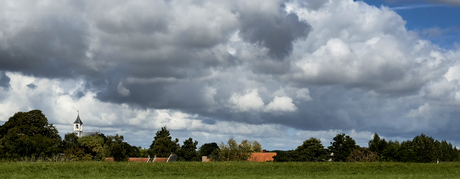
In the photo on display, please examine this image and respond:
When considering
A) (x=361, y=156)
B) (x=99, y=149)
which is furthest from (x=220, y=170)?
(x=361, y=156)

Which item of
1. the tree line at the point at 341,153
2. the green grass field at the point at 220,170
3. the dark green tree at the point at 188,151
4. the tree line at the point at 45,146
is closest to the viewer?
the green grass field at the point at 220,170

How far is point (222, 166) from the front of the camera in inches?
1666

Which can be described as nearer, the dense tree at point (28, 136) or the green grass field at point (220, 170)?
the green grass field at point (220, 170)

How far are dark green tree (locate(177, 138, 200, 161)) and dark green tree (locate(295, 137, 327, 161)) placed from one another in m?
28.0

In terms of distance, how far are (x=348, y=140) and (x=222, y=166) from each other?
Result: 51.5 metres

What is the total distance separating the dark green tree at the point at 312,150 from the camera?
270 ft

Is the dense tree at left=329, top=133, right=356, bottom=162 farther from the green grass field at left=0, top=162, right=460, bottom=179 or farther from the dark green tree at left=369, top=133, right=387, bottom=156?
the green grass field at left=0, top=162, right=460, bottom=179

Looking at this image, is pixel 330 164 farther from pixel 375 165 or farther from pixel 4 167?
pixel 4 167

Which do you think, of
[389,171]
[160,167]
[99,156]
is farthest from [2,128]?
[389,171]

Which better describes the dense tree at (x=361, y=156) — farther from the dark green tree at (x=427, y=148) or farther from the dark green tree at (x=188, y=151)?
the dark green tree at (x=188, y=151)

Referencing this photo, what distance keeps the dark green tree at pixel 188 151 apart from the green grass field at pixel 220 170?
57935mm

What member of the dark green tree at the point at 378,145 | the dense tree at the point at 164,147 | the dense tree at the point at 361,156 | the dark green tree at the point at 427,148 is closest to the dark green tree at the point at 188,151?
the dense tree at the point at 164,147

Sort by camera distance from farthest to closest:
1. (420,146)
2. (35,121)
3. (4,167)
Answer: (420,146), (35,121), (4,167)

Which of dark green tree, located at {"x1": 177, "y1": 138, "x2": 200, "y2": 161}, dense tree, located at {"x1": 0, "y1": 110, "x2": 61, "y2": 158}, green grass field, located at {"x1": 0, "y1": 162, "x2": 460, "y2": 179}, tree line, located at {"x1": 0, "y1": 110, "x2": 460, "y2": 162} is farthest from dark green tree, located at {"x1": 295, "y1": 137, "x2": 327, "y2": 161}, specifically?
dense tree, located at {"x1": 0, "y1": 110, "x2": 61, "y2": 158}
